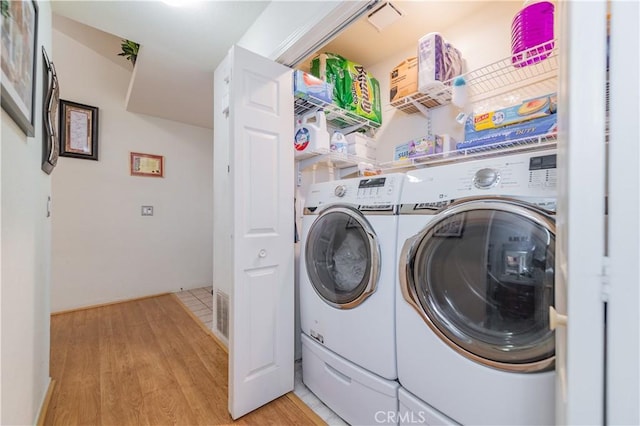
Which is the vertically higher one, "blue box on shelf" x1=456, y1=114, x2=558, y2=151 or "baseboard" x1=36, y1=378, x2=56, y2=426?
"blue box on shelf" x1=456, y1=114, x2=558, y2=151

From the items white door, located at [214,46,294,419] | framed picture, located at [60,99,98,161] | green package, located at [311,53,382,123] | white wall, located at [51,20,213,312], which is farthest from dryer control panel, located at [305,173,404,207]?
framed picture, located at [60,99,98,161]

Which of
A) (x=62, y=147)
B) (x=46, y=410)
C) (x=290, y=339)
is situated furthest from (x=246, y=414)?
(x=62, y=147)

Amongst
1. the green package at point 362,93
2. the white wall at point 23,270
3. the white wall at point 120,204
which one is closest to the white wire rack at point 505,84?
the green package at point 362,93

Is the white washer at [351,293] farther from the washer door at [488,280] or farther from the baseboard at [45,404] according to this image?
the baseboard at [45,404]

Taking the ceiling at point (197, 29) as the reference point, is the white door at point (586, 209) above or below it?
below

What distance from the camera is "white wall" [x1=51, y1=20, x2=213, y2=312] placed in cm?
259

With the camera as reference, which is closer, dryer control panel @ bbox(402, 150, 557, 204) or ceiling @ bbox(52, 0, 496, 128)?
dryer control panel @ bbox(402, 150, 557, 204)

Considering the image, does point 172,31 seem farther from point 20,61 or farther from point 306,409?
point 306,409

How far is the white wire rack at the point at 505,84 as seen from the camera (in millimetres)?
1197

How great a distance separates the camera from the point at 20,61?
820 mm

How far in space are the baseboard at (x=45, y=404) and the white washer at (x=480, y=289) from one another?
1.66 metres

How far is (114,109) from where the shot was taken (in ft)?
9.27

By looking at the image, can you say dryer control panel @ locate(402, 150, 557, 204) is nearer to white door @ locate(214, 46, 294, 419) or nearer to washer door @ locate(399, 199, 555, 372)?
washer door @ locate(399, 199, 555, 372)

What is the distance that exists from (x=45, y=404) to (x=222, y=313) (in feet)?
3.23
